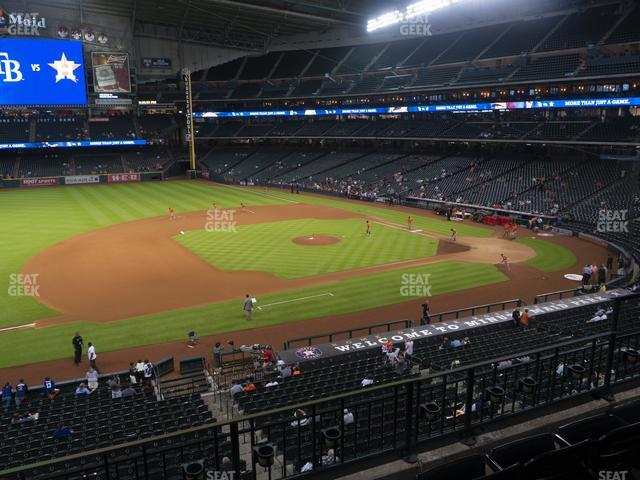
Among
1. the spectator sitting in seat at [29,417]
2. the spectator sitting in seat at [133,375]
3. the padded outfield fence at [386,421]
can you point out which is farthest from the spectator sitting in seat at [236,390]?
the spectator sitting in seat at [29,417]

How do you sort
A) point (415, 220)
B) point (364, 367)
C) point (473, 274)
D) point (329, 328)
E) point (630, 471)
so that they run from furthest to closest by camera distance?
point (415, 220) < point (473, 274) < point (329, 328) < point (364, 367) < point (630, 471)

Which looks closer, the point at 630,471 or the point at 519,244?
the point at 630,471

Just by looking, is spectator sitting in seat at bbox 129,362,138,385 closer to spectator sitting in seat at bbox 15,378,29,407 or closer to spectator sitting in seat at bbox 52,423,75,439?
spectator sitting in seat at bbox 15,378,29,407

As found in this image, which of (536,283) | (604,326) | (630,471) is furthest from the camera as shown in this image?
(536,283)

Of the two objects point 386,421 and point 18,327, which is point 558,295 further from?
point 18,327

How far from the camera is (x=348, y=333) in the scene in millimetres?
22047

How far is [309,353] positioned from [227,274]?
44.3ft

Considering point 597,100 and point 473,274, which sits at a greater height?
point 597,100

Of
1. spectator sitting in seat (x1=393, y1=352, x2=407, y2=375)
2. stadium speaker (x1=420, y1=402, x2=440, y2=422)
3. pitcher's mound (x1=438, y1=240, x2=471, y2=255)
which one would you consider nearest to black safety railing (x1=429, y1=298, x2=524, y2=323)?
spectator sitting in seat (x1=393, y1=352, x2=407, y2=375)

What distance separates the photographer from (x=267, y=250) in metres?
36.2

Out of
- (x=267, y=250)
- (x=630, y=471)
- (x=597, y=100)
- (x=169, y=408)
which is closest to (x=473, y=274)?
(x=267, y=250)

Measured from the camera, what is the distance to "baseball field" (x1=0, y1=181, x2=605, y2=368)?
76.2ft

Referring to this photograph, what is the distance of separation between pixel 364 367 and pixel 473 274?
1656 cm

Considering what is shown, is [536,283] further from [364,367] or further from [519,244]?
[364,367]
